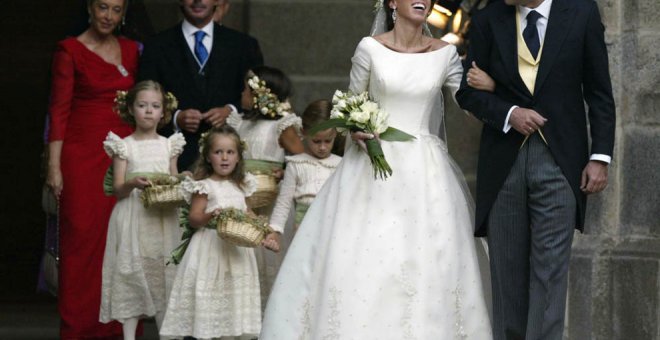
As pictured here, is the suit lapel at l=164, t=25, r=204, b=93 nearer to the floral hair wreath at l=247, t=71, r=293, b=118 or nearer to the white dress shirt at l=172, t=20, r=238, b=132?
the white dress shirt at l=172, t=20, r=238, b=132

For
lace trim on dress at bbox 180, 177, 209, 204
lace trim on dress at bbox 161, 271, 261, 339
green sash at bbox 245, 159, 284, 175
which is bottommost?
lace trim on dress at bbox 161, 271, 261, 339

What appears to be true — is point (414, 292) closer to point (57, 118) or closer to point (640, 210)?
point (640, 210)

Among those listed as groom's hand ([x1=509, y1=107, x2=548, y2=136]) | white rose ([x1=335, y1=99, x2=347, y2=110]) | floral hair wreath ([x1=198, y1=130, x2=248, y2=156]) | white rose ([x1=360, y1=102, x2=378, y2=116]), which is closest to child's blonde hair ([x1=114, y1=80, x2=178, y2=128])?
floral hair wreath ([x1=198, y1=130, x2=248, y2=156])

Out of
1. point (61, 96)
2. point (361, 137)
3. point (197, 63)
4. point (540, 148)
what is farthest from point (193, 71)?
point (540, 148)

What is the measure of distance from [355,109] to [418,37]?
63cm

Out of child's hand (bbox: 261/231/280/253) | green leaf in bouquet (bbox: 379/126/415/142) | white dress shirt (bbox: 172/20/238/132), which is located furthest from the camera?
white dress shirt (bbox: 172/20/238/132)

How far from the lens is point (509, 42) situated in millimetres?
9359

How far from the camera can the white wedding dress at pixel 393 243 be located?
372 inches

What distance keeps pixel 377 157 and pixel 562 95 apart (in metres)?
0.98

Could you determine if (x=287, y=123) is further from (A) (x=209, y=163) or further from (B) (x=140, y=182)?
(B) (x=140, y=182)

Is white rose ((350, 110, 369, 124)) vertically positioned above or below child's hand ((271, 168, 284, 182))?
above

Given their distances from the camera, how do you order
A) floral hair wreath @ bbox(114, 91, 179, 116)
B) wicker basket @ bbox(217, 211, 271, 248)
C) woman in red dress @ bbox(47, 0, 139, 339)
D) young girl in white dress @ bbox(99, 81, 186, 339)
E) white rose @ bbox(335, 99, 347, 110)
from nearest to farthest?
white rose @ bbox(335, 99, 347, 110)
wicker basket @ bbox(217, 211, 271, 248)
young girl in white dress @ bbox(99, 81, 186, 339)
floral hair wreath @ bbox(114, 91, 179, 116)
woman in red dress @ bbox(47, 0, 139, 339)

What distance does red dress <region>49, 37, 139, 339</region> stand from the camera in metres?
12.5

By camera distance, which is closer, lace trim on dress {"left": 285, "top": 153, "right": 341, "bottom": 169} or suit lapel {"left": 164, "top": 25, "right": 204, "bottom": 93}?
lace trim on dress {"left": 285, "top": 153, "right": 341, "bottom": 169}
